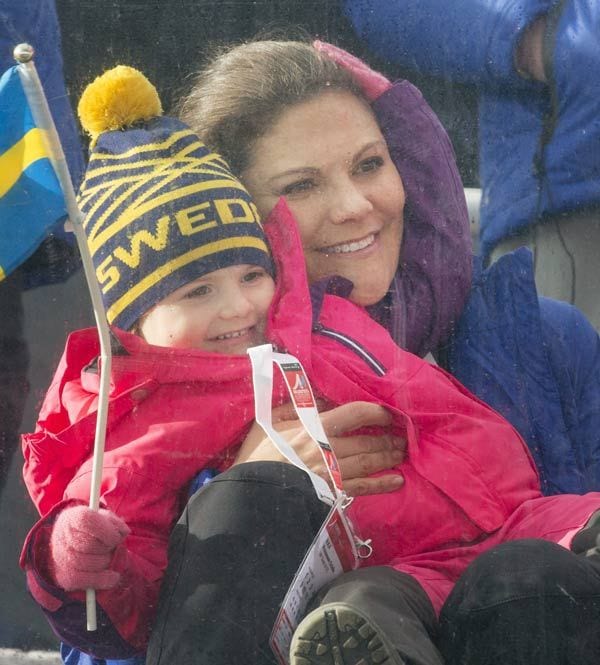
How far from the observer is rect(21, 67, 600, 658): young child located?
5.84 feet

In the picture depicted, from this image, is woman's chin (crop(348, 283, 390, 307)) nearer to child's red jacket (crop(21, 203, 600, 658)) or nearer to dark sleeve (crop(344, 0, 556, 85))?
child's red jacket (crop(21, 203, 600, 658))

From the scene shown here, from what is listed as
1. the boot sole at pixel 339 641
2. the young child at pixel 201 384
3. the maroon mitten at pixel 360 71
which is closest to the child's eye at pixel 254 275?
the young child at pixel 201 384

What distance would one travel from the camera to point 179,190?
5.88ft

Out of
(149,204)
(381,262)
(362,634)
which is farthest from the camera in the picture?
(381,262)

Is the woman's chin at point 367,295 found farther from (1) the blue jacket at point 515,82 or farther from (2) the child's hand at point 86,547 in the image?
(2) the child's hand at point 86,547

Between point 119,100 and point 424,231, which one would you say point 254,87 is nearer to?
point 119,100

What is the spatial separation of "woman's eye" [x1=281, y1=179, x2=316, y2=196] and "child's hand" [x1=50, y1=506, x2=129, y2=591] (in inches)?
22.3

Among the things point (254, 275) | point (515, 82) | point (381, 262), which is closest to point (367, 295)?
point (381, 262)

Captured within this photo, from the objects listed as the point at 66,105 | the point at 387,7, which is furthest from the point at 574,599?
the point at 66,105

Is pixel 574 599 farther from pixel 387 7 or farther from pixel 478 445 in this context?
pixel 387 7

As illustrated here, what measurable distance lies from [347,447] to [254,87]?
1.92 feet

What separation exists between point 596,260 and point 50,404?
0.92 metres

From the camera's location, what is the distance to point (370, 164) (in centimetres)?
186

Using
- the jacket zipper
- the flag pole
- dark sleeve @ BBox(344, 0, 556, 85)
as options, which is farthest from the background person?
the flag pole
